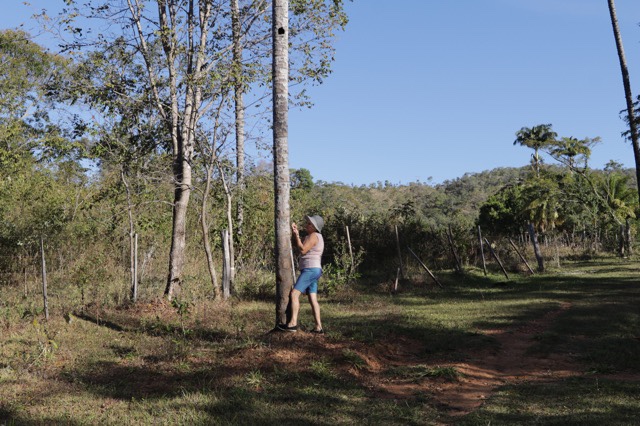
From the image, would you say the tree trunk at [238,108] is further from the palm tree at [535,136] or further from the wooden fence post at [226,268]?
the palm tree at [535,136]

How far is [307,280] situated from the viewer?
720 cm

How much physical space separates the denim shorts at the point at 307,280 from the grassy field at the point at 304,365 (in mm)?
685

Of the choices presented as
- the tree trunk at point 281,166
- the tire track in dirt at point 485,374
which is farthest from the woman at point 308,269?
the tire track in dirt at point 485,374

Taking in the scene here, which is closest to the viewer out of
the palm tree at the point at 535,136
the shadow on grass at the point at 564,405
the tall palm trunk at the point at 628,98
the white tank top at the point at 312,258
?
the shadow on grass at the point at 564,405

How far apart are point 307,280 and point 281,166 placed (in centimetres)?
168

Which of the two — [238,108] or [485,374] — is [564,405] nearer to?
[485,374]

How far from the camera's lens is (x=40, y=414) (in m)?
4.61

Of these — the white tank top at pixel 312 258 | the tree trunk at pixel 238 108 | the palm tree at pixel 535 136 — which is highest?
the palm tree at pixel 535 136

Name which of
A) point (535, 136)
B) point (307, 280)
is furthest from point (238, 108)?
point (535, 136)

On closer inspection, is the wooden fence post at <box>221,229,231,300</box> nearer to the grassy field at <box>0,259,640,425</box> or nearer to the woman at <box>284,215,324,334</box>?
the grassy field at <box>0,259,640,425</box>

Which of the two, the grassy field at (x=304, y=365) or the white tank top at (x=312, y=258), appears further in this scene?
the white tank top at (x=312, y=258)

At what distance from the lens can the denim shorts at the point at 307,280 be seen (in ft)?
23.5

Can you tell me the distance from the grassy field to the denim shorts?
685 millimetres

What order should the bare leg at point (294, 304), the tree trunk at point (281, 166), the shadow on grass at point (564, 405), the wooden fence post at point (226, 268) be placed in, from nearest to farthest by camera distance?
the shadow on grass at point (564, 405)
the bare leg at point (294, 304)
the tree trunk at point (281, 166)
the wooden fence post at point (226, 268)
